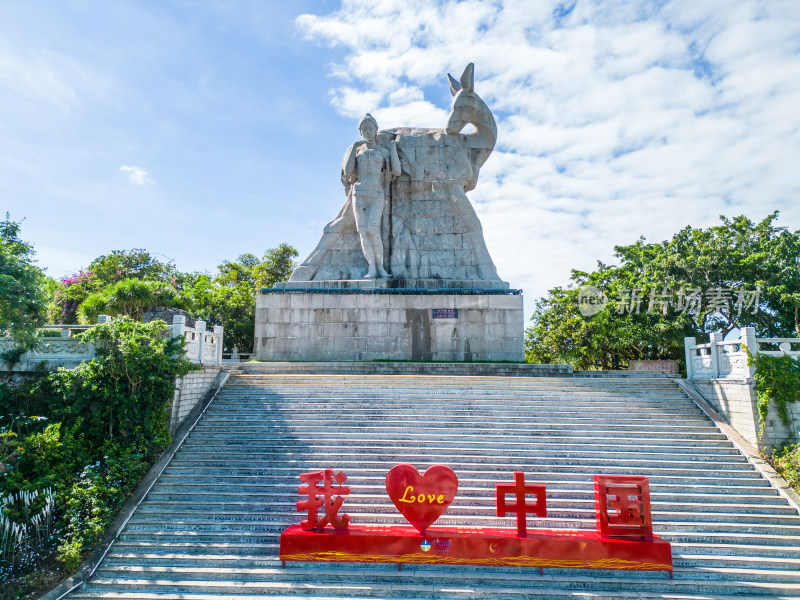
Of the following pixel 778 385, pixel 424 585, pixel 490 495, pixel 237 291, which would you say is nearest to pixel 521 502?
pixel 490 495

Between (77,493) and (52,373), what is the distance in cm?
300

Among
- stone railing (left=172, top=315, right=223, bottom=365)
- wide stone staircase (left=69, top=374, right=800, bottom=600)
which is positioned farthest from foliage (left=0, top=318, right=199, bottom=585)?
wide stone staircase (left=69, top=374, right=800, bottom=600)

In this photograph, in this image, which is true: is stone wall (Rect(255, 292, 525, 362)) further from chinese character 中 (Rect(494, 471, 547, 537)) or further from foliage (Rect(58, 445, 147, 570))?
chinese character 中 (Rect(494, 471, 547, 537))

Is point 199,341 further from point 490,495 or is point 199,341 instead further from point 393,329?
point 490,495

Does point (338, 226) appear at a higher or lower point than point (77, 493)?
higher

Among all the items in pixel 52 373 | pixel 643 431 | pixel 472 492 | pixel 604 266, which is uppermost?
pixel 604 266

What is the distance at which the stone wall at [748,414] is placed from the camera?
9.09 meters

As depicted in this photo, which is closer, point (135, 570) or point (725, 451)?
point (135, 570)

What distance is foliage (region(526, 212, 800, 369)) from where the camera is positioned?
1734 centimetres

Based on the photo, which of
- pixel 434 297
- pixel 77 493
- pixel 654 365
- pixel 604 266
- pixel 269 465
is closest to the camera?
pixel 77 493

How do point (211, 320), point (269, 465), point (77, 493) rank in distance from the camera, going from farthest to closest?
1. point (211, 320)
2. point (269, 465)
3. point (77, 493)

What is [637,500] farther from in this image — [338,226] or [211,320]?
[211,320]

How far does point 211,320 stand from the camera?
85.0 ft

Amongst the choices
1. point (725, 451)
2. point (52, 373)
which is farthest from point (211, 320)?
point (725, 451)
